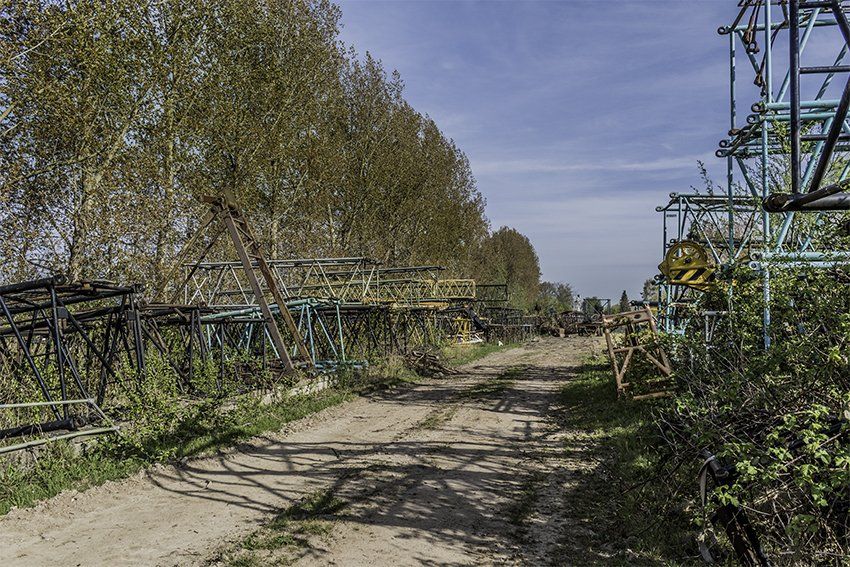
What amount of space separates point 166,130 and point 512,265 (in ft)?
192

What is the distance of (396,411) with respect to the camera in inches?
488

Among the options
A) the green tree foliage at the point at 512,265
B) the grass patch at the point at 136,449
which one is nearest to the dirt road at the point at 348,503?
the grass patch at the point at 136,449

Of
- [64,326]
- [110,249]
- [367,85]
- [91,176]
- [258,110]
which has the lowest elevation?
[64,326]

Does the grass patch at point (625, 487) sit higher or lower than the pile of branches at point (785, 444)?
lower

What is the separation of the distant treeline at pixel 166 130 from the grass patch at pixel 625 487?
31.9 feet

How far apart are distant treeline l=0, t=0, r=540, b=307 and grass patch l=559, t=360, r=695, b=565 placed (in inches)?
383

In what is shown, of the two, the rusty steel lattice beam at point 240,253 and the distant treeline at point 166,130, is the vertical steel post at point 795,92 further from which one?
the rusty steel lattice beam at point 240,253

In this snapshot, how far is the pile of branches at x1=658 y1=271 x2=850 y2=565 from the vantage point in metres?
3.26

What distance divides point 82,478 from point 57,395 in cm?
237

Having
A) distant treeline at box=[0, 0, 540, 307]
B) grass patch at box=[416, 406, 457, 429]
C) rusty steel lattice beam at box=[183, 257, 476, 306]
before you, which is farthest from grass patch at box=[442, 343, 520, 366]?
grass patch at box=[416, 406, 457, 429]

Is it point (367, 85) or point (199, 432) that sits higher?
point (367, 85)

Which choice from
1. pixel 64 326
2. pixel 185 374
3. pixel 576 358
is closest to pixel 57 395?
pixel 64 326

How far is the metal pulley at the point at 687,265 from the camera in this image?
10883mm

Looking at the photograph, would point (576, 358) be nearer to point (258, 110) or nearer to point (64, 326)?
point (258, 110)
